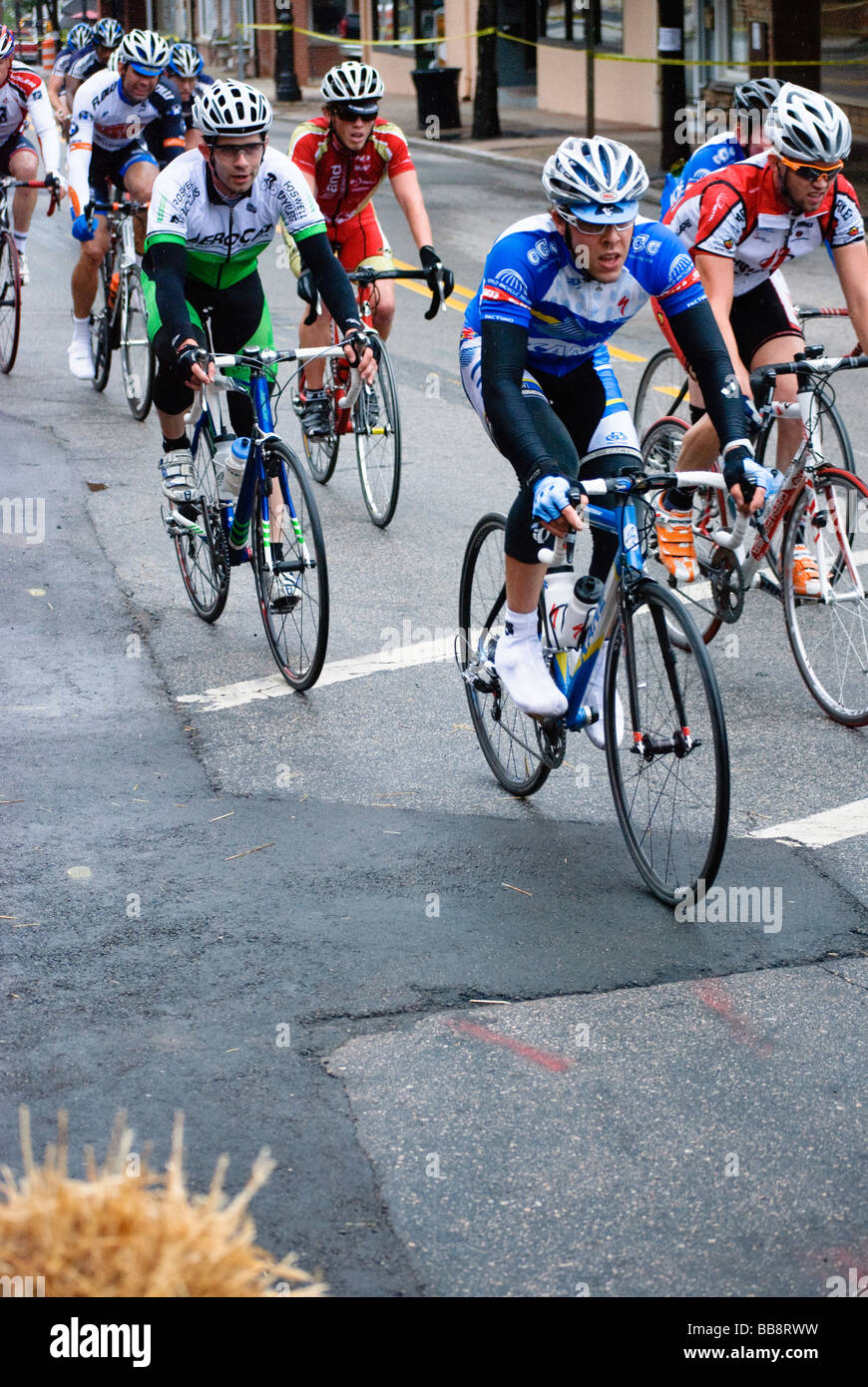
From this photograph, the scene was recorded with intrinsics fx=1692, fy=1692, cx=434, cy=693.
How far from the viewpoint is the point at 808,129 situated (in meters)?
5.91

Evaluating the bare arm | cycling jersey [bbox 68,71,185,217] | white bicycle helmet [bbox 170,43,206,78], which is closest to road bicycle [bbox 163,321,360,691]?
the bare arm

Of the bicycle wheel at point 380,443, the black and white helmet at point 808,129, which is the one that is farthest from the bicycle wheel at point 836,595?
the bicycle wheel at point 380,443

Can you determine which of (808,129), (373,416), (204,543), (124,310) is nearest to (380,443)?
(373,416)

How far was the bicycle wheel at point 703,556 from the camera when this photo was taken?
6.48 meters

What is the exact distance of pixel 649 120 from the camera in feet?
91.6

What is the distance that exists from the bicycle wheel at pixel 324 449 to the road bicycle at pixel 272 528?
1904mm

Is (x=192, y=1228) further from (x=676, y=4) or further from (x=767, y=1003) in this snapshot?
(x=676, y=4)

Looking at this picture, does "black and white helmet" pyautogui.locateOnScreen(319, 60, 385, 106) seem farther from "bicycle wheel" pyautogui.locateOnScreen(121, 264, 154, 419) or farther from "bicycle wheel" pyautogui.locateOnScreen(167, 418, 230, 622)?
"bicycle wheel" pyautogui.locateOnScreen(121, 264, 154, 419)

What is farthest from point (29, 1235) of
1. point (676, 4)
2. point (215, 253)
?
point (676, 4)

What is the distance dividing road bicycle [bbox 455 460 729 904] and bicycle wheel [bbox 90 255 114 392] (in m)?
6.79

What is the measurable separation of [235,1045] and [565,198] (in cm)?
247

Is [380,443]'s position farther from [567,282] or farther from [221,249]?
[567,282]

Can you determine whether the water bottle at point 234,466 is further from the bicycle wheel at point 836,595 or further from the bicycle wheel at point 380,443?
the bicycle wheel at point 836,595

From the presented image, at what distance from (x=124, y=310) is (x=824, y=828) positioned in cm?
726
